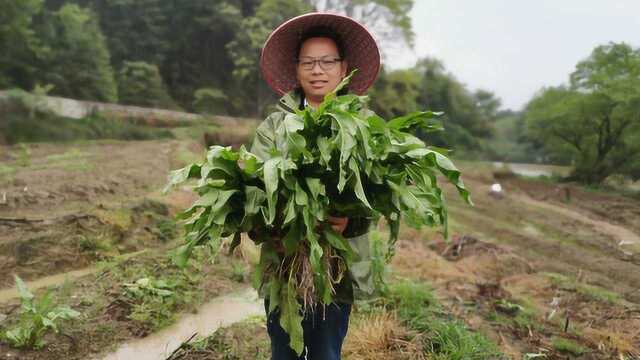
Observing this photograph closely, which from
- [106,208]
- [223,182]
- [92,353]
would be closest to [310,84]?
[223,182]

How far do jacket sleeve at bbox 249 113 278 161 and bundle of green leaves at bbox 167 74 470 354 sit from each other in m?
0.20

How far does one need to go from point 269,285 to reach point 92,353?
2.08 meters

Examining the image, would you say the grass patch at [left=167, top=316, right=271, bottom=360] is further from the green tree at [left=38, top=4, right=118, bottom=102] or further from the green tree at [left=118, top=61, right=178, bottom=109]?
the green tree at [left=118, top=61, right=178, bottom=109]

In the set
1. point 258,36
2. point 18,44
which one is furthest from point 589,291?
point 18,44

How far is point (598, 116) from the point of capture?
15336mm

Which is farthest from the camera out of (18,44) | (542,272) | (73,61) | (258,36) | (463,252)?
(258,36)

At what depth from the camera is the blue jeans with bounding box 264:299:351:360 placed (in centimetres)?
195

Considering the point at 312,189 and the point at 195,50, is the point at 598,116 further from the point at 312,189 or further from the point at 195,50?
the point at 195,50

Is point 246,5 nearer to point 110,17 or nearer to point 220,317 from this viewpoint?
point 110,17

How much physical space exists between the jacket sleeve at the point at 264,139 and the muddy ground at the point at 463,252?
1522 millimetres

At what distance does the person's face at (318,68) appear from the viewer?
7.09 ft

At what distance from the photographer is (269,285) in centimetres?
176

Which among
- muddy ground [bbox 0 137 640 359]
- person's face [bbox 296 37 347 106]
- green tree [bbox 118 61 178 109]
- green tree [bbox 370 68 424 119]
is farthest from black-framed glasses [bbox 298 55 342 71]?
green tree [bbox 118 61 178 109]

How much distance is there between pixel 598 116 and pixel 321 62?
1599 cm
